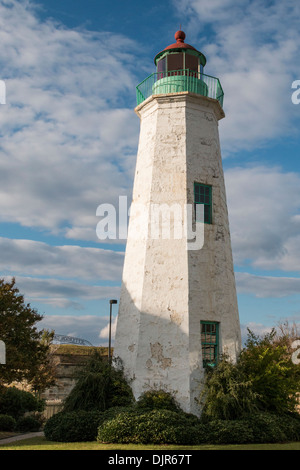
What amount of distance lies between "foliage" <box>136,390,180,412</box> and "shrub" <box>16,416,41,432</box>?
8119 millimetres

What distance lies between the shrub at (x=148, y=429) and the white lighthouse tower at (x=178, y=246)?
169 centimetres

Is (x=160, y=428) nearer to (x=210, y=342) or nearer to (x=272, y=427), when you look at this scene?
(x=272, y=427)

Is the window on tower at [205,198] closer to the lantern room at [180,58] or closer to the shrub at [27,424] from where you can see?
the lantern room at [180,58]

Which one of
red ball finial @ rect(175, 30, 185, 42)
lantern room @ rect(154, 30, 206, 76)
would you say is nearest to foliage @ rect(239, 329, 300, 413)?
lantern room @ rect(154, 30, 206, 76)

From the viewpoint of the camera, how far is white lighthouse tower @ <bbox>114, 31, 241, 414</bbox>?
15508mm

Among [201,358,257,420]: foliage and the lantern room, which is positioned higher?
the lantern room

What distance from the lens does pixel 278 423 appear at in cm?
1438

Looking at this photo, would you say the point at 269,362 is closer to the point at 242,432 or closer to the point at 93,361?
the point at 242,432

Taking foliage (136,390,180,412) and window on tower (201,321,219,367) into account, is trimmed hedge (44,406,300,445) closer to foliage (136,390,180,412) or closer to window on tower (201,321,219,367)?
foliage (136,390,180,412)

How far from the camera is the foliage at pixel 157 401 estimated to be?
14438mm

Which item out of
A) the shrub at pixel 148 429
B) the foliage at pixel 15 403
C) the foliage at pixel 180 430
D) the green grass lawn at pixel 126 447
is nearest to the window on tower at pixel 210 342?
the foliage at pixel 180 430

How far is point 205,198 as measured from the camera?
17.6 metres
